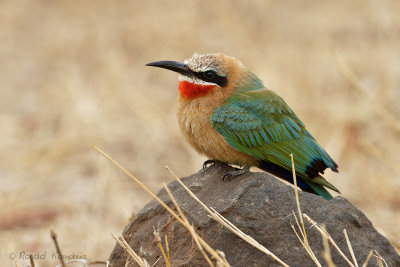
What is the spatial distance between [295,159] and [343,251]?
2.92 feet

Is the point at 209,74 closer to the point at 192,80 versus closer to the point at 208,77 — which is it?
the point at 208,77

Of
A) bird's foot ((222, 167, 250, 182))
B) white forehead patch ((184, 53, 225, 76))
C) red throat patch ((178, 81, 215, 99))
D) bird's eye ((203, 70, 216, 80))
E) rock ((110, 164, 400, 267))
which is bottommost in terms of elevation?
rock ((110, 164, 400, 267))

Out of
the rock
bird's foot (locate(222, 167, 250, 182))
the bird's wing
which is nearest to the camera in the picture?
the rock

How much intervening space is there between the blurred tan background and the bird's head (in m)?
1.89

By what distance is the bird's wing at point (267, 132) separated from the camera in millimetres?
4625

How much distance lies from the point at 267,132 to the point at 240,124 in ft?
0.76

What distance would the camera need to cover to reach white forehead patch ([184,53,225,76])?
4.84 metres

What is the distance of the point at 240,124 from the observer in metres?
4.65

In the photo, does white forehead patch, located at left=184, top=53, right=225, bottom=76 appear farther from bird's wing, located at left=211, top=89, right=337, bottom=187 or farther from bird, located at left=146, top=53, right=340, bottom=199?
bird's wing, located at left=211, top=89, right=337, bottom=187

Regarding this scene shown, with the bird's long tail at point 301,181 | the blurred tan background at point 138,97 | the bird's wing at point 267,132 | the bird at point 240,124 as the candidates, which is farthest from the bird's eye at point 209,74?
the blurred tan background at point 138,97

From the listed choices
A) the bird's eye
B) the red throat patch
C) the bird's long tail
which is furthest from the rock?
the bird's eye

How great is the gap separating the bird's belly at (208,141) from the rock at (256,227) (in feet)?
1.03

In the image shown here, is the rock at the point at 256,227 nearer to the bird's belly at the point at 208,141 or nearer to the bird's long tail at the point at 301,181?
the bird's belly at the point at 208,141

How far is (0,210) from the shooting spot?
714 centimetres
